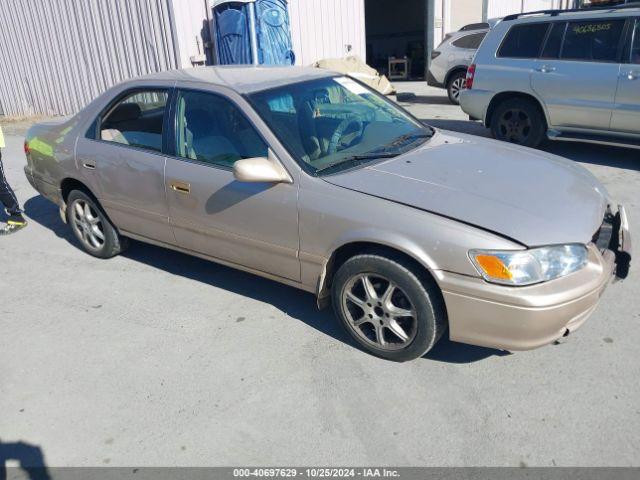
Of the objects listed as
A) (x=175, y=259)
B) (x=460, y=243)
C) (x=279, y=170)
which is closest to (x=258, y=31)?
(x=175, y=259)

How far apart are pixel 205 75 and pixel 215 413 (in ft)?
8.06

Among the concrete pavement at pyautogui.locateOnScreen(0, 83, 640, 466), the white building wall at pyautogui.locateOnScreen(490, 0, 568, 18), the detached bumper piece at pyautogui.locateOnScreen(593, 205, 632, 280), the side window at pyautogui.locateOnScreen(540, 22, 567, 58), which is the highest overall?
the white building wall at pyautogui.locateOnScreen(490, 0, 568, 18)

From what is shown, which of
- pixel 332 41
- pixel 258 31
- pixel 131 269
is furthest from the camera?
pixel 332 41

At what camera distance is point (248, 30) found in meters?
10.1

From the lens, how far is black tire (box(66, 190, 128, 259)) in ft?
15.9

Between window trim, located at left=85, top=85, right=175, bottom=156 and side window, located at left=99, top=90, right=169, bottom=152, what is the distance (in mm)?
14

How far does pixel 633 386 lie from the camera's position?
3002mm

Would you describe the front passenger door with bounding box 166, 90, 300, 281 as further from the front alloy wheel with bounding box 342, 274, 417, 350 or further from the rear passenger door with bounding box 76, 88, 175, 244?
the front alloy wheel with bounding box 342, 274, 417, 350

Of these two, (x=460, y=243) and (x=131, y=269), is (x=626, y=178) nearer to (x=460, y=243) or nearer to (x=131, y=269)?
(x=460, y=243)

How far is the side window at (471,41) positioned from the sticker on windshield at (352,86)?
8237 mm

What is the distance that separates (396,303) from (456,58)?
9731 millimetres

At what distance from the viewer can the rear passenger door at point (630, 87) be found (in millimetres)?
6609

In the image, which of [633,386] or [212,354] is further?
[212,354]

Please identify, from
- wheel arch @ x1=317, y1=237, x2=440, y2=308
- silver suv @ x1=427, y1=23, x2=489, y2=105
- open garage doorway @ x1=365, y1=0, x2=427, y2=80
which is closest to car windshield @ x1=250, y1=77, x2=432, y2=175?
wheel arch @ x1=317, y1=237, x2=440, y2=308
